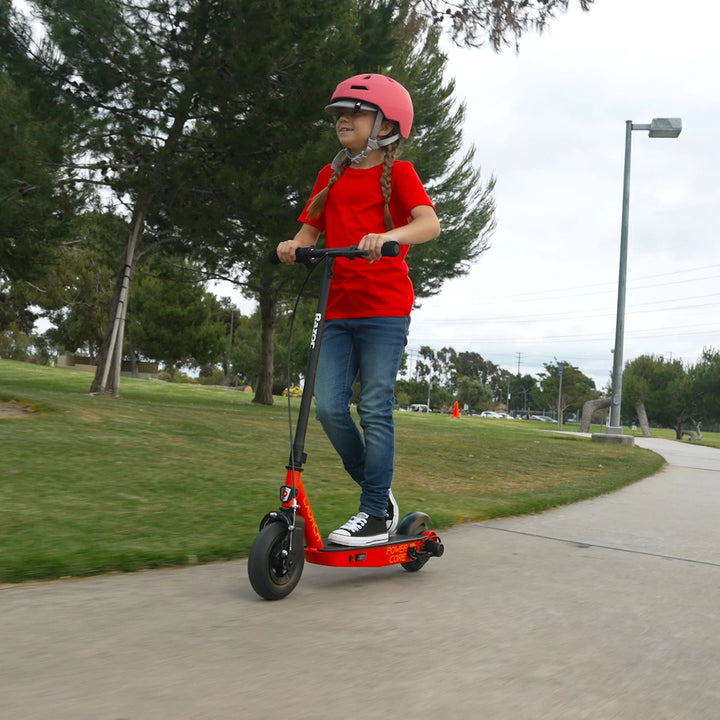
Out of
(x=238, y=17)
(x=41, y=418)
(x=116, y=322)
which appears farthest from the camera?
(x=116, y=322)

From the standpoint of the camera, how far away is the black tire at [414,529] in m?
3.53

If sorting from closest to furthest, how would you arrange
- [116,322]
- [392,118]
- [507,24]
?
[392,118]
[507,24]
[116,322]

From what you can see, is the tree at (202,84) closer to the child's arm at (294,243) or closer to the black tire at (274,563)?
the child's arm at (294,243)

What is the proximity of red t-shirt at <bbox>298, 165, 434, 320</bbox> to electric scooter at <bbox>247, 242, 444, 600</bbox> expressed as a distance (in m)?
0.16

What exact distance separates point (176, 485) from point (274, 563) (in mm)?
2747

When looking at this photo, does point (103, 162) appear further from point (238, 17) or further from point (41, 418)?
point (41, 418)

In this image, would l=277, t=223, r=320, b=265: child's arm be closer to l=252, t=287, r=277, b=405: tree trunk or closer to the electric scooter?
the electric scooter

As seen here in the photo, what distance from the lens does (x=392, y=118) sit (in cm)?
340

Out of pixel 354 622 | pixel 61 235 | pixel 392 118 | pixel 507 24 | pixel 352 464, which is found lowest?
pixel 354 622

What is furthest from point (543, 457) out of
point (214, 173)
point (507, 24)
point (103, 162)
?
point (103, 162)

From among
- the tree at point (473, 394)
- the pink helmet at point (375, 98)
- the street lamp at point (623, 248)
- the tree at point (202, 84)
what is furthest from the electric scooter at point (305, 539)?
the tree at point (473, 394)

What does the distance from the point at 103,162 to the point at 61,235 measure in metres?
1.59

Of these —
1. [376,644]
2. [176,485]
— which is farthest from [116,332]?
[376,644]

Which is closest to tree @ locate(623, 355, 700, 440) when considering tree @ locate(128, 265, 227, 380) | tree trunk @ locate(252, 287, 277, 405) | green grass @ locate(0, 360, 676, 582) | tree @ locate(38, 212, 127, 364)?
tree @ locate(128, 265, 227, 380)
